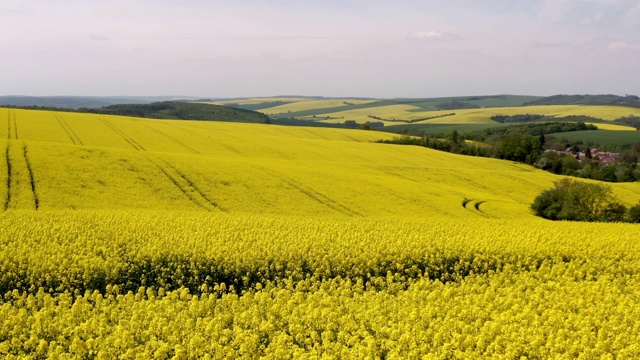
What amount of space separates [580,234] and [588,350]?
524 inches

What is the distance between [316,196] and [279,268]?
14.7 meters

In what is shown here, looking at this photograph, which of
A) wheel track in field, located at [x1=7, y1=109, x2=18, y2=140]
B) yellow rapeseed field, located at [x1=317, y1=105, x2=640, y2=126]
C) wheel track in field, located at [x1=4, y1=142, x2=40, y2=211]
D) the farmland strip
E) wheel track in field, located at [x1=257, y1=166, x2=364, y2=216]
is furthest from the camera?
yellow rapeseed field, located at [x1=317, y1=105, x2=640, y2=126]

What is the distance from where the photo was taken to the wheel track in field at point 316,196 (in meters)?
28.2

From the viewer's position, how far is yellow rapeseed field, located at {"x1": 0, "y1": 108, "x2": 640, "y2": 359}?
983cm

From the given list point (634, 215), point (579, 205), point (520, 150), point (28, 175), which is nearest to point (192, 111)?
point (520, 150)

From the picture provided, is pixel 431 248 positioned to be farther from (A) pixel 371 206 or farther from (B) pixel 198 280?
(A) pixel 371 206

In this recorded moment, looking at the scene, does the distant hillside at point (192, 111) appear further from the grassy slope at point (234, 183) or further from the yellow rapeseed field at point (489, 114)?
the grassy slope at point (234, 183)

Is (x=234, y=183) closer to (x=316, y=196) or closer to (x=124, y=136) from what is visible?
(x=316, y=196)

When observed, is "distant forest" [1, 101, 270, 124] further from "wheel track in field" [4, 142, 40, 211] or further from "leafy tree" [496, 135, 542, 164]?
"wheel track in field" [4, 142, 40, 211]

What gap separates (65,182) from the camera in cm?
2673

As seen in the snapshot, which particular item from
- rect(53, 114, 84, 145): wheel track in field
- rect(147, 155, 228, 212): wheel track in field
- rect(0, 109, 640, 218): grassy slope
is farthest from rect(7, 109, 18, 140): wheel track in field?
rect(147, 155, 228, 212): wheel track in field

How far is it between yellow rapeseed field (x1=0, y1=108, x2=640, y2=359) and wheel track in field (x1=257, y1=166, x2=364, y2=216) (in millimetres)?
166

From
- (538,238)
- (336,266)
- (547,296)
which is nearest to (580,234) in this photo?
→ (538,238)

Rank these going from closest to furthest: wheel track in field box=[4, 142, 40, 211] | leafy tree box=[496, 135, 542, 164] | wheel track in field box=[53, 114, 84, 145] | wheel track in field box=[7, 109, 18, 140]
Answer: wheel track in field box=[4, 142, 40, 211] < wheel track in field box=[7, 109, 18, 140] < wheel track in field box=[53, 114, 84, 145] < leafy tree box=[496, 135, 542, 164]
